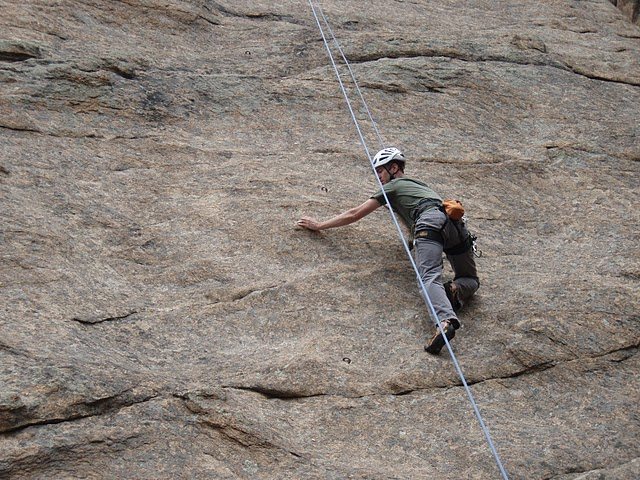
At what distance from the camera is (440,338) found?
322 inches

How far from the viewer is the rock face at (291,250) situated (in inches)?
281

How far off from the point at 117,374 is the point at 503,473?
3221 mm

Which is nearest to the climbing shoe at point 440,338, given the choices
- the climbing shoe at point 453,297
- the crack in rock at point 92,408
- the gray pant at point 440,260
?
the gray pant at point 440,260

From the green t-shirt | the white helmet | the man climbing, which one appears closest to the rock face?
the man climbing

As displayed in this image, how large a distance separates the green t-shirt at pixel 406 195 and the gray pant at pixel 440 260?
240 mm

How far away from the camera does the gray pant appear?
8.59m

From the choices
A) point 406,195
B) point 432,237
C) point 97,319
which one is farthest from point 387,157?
point 97,319

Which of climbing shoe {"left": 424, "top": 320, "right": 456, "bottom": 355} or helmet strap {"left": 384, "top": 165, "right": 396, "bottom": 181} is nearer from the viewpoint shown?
climbing shoe {"left": 424, "top": 320, "right": 456, "bottom": 355}

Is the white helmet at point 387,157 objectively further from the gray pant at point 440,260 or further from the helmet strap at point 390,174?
the gray pant at point 440,260

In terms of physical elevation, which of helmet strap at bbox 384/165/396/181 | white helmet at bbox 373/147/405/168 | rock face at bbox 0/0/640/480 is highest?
white helmet at bbox 373/147/405/168

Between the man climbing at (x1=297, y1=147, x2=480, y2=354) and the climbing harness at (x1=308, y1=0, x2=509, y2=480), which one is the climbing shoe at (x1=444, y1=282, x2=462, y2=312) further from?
the climbing harness at (x1=308, y1=0, x2=509, y2=480)

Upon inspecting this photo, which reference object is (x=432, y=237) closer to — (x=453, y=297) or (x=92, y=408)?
(x=453, y=297)

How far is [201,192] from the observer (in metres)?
10.2

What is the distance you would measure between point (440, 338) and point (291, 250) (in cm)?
214
